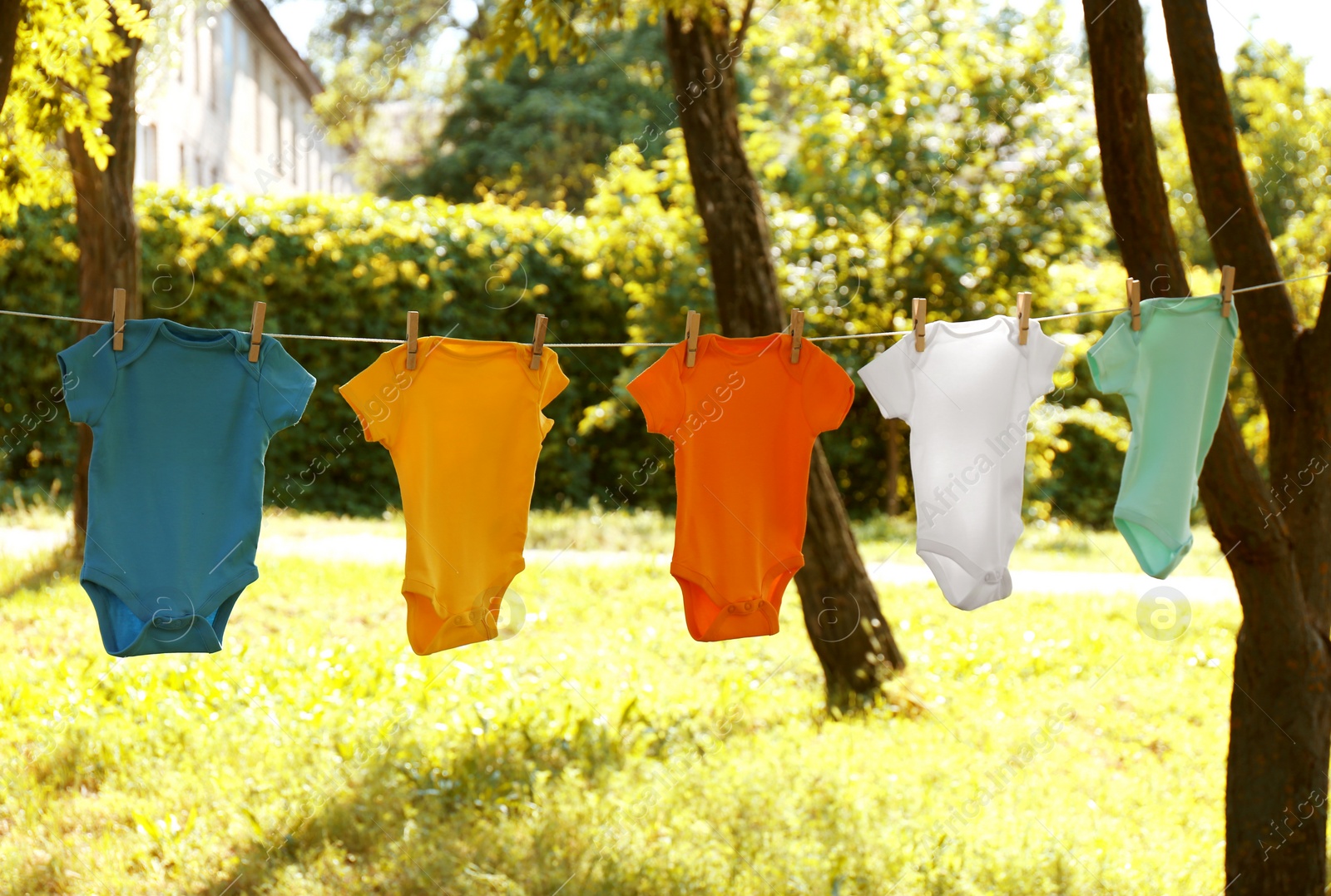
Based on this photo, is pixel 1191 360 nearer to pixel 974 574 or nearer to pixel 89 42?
pixel 974 574

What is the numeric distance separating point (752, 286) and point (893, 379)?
2198 mm

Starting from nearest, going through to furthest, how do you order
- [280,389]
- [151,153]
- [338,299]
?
[280,389] < [338,299] < [151,153]

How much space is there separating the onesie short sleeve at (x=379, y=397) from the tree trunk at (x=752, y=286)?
2533 millimetres

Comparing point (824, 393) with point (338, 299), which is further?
point (338, 299)

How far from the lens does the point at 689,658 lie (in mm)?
5836

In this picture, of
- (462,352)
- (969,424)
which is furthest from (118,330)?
(969,424)

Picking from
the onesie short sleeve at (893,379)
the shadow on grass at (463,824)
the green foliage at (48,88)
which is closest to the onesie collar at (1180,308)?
the onesie short sleeve at (893,379)

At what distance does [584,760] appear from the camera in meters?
4.54

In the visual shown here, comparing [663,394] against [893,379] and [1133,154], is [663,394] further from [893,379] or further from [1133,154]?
[1133,154]

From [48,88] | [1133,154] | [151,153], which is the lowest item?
[1133,154]

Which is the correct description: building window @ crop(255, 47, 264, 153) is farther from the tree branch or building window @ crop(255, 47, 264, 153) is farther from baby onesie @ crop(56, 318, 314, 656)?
the tree branch

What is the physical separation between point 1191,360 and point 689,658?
3.50 m

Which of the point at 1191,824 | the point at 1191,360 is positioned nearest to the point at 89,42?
the point at 1191,360

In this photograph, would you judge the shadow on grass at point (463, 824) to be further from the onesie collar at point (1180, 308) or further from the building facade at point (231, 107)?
the building facade at point (231, 107)
